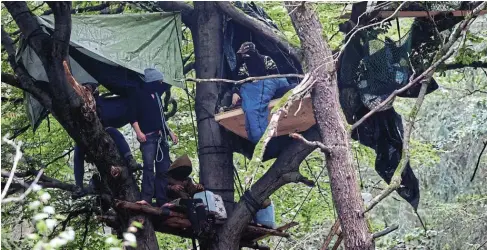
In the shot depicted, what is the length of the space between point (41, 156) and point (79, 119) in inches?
120

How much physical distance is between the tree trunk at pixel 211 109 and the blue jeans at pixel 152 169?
2.46 feet

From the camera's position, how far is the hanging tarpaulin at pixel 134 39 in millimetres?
7641

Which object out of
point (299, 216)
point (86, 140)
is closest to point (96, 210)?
point (86, 140)

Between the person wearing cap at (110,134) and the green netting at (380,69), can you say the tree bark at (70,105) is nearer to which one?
the person wearing cap at (110,134)

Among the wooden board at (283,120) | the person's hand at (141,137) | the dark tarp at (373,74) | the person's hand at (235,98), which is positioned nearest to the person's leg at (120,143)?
the person's hand at (141,137)

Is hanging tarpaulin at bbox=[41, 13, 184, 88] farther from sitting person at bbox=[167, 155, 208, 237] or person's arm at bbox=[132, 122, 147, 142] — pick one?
sitting person at bbox=[167, 155, 208, 237]

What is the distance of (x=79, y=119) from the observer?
21.0 feet

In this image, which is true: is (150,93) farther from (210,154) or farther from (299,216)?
(299,216)

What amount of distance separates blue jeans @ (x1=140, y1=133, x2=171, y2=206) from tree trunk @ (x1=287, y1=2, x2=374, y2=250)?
1.64 metres

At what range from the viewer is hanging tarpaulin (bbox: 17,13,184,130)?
7445 mm

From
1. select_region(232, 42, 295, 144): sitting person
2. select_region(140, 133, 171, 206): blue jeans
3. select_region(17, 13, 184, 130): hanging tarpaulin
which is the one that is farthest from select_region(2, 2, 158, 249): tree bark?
select_region(232, 42, 295, 144): sitting person

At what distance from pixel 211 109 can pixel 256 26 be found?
99cm

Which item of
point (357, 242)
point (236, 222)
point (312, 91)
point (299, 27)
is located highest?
point (299, 27)

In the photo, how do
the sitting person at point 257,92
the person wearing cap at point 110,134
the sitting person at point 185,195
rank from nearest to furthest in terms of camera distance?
the sitting person at point 185,195 < the person wearing cap at point 110,134 < the sitting person at point 257,92
